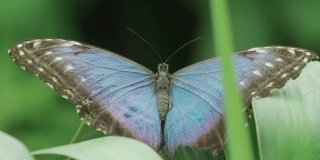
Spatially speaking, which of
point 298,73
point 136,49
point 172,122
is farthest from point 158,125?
point 136,49

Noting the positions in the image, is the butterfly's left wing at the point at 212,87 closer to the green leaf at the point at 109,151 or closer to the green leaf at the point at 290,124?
the green leaf at the point at 290,124

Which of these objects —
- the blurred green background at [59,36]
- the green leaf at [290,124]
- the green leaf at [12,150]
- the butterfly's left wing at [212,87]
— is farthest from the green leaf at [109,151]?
the blurred green background at [59,36]

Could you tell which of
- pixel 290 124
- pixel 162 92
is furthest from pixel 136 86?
pixel 290 124

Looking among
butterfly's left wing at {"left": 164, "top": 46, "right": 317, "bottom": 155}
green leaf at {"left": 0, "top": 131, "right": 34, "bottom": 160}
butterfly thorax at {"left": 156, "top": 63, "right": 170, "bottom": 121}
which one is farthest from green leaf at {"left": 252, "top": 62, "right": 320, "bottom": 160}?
green leaf at {"left": 0, "top": 131, "right": 34, "bottom": 160}

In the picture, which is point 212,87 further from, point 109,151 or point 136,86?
point 109,151

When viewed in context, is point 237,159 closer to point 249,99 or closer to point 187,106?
point 249,99

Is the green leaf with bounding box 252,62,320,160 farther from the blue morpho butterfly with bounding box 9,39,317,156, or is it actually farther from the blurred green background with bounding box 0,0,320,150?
the blurred green background with bounding box 0,0,320,150

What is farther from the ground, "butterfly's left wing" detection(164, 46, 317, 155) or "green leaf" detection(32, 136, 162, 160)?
"butterfly's left wing" detection(164, 46, 317, 155)
